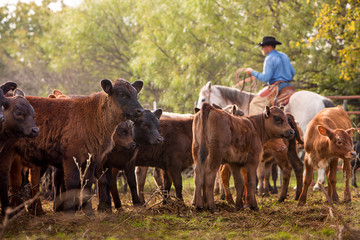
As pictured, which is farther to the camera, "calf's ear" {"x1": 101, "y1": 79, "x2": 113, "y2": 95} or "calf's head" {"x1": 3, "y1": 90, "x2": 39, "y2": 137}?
"calf's ear" {"x1": 101, "y1": 79, "x2": 113, "y2": 95}

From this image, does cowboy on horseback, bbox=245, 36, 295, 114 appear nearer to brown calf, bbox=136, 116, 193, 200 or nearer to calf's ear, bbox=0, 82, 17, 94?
brown calf, bbox=136, 116, 193, 200

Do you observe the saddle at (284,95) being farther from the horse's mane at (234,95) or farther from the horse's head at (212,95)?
the horse's head at (212,95)

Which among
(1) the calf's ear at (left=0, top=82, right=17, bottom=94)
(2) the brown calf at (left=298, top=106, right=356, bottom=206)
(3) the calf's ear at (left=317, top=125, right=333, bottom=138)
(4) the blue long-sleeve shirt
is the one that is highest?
(4) the blue long-sleeve shirt

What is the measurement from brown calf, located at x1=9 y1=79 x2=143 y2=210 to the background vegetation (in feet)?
21.4

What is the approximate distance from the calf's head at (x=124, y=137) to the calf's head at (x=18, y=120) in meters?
2.01

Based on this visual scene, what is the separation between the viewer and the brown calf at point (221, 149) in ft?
24.0

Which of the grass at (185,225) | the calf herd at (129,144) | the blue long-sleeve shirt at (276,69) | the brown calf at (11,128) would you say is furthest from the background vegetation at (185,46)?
the brown calf at (11,128)

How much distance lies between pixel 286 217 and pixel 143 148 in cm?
292

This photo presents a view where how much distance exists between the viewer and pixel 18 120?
5965 mm

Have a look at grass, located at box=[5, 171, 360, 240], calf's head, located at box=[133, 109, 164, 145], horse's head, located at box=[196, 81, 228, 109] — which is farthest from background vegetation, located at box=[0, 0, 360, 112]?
grass, located at box=[5, 171, 360, 240]

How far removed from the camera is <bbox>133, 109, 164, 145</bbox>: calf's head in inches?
318

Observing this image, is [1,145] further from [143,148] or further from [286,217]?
[286,217]

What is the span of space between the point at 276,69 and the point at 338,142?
176 inches

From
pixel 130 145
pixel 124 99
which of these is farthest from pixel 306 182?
pixel 124 99
